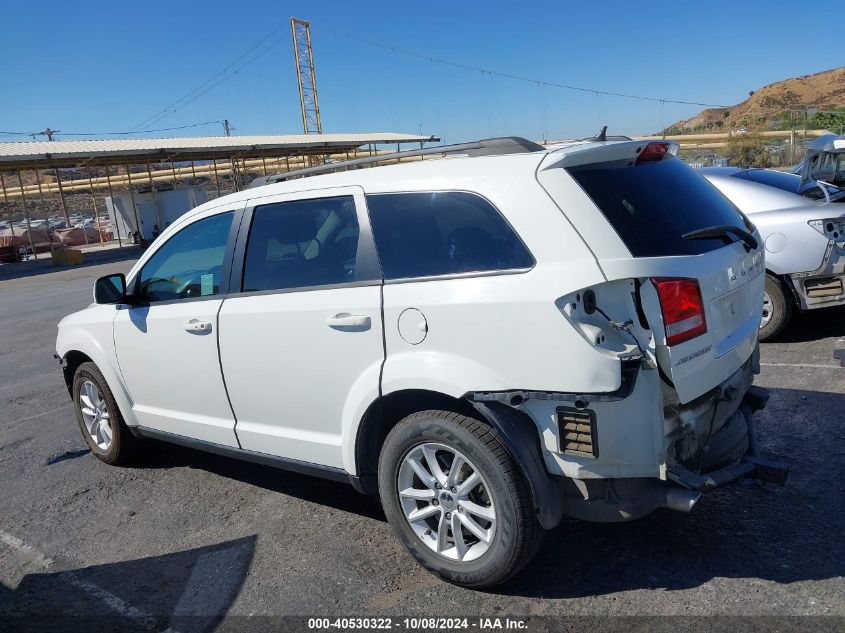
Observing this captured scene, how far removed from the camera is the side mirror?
4.51m

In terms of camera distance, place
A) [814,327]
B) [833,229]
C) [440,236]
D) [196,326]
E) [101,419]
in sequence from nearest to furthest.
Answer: [440,236], [196,326], [101,419], [833,229], [814,327]

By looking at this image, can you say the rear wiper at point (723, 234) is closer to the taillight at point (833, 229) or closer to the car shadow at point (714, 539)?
the car shadow at point (714, 539)

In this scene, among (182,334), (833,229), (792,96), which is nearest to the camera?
(182,334)

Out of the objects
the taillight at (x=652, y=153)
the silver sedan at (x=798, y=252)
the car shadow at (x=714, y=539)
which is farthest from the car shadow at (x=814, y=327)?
the taillight at (x=652, y=153)

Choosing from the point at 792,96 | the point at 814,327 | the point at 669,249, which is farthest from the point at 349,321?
the point at 792,96

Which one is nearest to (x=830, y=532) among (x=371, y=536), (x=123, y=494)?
(x=371, y=536)

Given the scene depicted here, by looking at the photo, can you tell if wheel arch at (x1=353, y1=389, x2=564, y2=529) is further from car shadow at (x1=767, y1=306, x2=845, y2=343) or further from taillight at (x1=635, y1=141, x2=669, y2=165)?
car shadow at (x1=767, y1=306, x2=845, y2=343)

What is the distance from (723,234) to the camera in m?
3.26

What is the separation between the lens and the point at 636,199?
3061mm

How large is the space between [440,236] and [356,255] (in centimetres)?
47

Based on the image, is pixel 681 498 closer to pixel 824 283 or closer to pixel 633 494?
pixel 633 494

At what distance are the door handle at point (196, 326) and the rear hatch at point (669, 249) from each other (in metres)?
2.07

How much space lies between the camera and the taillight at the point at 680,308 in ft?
9.09

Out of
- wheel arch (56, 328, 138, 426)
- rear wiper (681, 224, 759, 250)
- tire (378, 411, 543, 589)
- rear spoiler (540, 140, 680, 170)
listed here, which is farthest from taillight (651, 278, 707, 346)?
wheel arch (56, 328, 138, 426)
